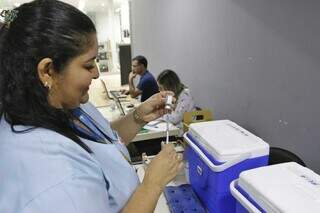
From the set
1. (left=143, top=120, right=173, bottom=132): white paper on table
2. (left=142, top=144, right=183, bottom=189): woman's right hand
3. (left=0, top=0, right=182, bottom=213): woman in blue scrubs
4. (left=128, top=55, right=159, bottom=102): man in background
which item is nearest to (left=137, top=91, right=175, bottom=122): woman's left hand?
(left=142, top=144, right=183, bottom=189): woman's right hand

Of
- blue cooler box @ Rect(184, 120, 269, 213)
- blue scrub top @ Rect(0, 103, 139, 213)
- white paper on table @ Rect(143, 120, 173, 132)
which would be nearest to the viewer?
blue scrub top @ Rect(0, 103, 139, 213)

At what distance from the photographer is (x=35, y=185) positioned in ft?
1.82

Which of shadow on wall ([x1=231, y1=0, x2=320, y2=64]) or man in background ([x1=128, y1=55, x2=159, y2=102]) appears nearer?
shadow on wall ([x1=231, y1=0, x2=320, y2=64])

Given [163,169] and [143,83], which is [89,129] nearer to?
[163,169]

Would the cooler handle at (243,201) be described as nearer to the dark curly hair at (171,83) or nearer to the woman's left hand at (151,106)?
the woman's left hand at (151,106)

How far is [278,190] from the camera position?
0.80 m

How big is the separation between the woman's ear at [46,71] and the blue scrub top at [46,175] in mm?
116

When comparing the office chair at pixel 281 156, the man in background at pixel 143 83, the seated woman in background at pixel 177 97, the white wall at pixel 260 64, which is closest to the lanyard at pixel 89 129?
the office chair at pixel 281 156

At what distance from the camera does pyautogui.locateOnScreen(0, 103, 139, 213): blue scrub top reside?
0.55 metres

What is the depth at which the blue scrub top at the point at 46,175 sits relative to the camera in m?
0.55

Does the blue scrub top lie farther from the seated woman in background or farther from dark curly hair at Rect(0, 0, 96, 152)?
the seated woman in background

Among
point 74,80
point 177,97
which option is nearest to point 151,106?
point 74,80

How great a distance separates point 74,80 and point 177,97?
1933mm

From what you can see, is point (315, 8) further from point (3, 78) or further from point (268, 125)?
point (3, 78)
